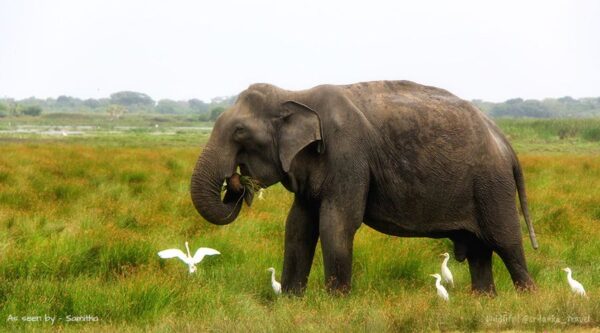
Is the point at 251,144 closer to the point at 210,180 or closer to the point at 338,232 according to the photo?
the point at 210,180

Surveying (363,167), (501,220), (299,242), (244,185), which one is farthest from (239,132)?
(501,220)

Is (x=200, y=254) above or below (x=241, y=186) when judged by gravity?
below

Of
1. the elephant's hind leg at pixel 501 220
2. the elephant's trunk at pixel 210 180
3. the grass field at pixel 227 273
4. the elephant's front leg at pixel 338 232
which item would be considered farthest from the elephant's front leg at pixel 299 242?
the elephant's hind leg at pixel 501 220

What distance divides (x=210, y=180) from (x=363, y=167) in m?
1.16

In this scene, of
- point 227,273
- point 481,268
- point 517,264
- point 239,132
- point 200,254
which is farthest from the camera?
point 227,273

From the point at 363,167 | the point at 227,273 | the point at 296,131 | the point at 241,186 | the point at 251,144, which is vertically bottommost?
the point at 227,273

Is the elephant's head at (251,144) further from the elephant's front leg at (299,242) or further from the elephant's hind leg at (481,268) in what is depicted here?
the elephant's hind leg at (481,268)

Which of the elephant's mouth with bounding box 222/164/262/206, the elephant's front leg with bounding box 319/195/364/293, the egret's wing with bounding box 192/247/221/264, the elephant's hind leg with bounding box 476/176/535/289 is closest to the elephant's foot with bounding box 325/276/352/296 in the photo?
the elephant's front leg with bounding box 319/195/364/293

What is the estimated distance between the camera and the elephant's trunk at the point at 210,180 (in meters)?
5.89

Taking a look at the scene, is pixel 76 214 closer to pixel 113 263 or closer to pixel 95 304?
pixel 113 263

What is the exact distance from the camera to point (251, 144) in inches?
237

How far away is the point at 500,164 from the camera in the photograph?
6363mm

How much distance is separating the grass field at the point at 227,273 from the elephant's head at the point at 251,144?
31.9 inches

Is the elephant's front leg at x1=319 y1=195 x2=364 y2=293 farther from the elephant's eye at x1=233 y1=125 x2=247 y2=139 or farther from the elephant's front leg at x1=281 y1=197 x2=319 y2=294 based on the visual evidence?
the elephant's eye at x1=233 y1=125 x2=247 y2=139
